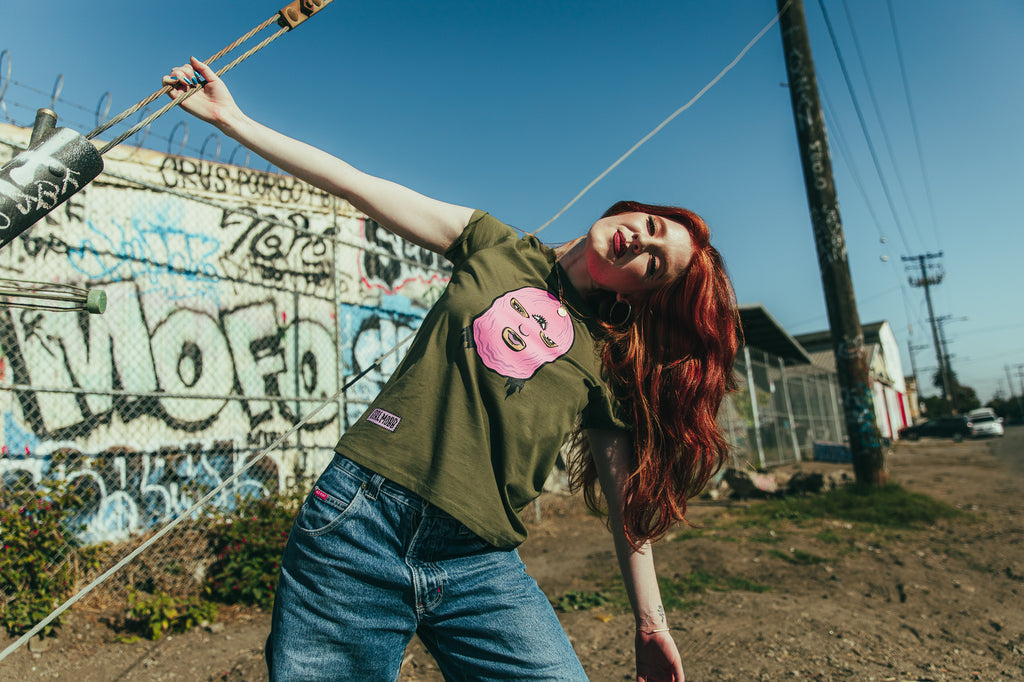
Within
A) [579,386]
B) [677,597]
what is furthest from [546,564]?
[579,386]

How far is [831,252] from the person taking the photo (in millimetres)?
8180

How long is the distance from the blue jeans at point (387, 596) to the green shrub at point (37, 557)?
3.32 m

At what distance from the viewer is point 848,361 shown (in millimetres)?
8008

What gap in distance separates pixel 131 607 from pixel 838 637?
4181 millimetres

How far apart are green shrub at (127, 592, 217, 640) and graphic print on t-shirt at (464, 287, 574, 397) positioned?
347 cm

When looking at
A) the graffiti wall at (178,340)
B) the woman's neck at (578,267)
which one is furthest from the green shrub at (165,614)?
the woman's neck at (578,267)

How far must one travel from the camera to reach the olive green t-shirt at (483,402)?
4.01ft

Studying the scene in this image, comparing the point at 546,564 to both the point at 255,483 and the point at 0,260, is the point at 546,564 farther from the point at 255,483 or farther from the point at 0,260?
the point at 0,260

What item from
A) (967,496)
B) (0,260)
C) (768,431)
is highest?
(0,260)

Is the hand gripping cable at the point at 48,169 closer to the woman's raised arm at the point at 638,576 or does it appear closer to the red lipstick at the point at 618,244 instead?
the red lipstick at the point at 618,244

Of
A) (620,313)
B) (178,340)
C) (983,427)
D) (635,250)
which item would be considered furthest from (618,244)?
(983,427)

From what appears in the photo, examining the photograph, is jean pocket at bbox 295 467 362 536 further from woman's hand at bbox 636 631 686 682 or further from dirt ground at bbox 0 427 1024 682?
dirt ground at bbox 0 427 1024 682

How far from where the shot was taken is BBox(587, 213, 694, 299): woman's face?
1499 mm

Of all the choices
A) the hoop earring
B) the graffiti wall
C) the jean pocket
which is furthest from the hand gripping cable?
the graffiti wall
